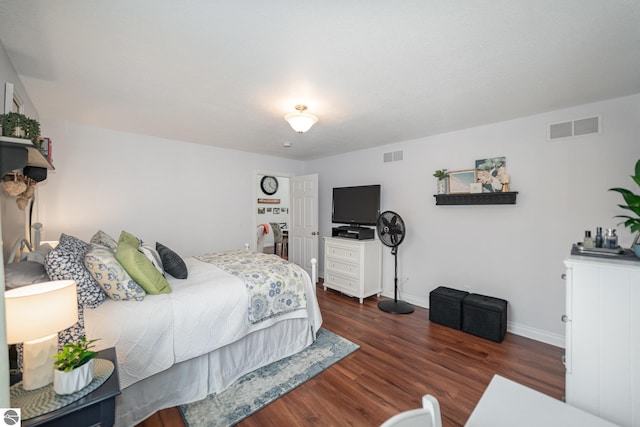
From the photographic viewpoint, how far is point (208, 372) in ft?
6.38

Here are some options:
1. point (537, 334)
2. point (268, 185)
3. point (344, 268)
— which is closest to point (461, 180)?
point (537, 334)

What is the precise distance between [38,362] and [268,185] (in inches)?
278

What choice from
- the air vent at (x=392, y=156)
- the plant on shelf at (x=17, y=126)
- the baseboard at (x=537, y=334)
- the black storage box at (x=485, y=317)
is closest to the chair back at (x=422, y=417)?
the plant on shelf at (x=17, y=126)

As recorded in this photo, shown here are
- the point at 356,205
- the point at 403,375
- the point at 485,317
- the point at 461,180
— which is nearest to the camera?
the point at 403,375

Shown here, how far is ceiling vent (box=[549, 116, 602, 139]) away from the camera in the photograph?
2379mm

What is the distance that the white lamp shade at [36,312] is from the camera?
3.34 ft

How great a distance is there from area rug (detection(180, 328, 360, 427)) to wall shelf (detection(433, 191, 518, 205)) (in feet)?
6.86

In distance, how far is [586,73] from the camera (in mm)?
1855

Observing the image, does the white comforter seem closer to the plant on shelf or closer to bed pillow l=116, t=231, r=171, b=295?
bed pillow l=116, t=231, r=171, b=295

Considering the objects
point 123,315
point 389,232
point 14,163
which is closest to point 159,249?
point 123,315

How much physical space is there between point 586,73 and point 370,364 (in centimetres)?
285

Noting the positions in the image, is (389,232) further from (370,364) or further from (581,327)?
(581,327)

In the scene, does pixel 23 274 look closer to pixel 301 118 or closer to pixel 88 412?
pixel 88 412

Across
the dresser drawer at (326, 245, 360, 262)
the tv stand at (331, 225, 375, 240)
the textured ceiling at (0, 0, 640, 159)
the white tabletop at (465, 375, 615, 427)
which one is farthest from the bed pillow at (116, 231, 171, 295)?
the tv stand at (331, 225, 375, 240)
